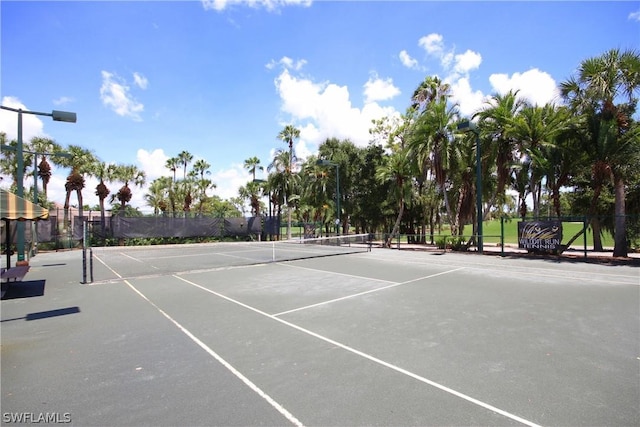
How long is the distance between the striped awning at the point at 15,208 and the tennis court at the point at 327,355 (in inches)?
84.0

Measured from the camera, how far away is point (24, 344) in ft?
17.8

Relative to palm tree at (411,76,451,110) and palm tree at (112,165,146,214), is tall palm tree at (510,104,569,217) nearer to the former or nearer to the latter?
palm tree at (411,76,451,110)

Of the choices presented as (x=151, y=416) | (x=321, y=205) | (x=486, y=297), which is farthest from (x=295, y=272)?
(x=321, y=205)

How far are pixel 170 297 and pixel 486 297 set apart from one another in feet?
26.1

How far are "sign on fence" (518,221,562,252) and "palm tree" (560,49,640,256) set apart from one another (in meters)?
2.38

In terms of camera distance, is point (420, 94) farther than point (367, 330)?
Yes

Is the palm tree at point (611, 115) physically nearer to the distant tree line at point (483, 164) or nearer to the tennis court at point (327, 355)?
the distant tree line at point (483, 164)

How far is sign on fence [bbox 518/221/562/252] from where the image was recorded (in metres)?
17.3

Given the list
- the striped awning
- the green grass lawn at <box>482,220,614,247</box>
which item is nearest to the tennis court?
the striped awning

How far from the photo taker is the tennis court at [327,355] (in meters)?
3.44

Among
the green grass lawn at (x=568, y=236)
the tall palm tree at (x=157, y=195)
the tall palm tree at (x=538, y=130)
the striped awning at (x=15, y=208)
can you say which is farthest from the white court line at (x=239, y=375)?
the tall palm tree at (x=157, y=195)

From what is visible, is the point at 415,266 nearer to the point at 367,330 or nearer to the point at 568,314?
the point at 568,314

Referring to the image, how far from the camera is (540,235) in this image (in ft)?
59.0

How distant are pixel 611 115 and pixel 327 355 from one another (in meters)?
18.6
